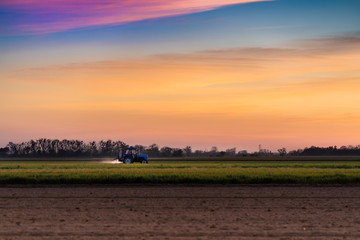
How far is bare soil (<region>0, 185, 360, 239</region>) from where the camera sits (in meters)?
12.6

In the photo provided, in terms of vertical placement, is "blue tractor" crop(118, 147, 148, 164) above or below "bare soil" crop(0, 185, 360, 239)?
above

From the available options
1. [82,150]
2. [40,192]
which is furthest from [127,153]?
[82,150]

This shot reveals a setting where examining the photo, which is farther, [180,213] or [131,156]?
[131,156]

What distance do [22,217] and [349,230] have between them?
34.9 feet

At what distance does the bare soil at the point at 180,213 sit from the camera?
41.4ft

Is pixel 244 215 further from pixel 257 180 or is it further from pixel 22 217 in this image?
pixel 257 180

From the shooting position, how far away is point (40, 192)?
80.2ft

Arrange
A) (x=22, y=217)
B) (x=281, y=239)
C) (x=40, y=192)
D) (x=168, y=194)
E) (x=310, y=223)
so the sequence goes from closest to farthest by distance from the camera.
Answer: (x=281, y=239) → (x=310, y=223) → (x=22, y=217) → (x=168, y=194) → (x=40, y=192)

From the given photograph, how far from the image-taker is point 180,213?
641 inches

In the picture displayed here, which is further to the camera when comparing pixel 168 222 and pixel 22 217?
pixel 22 217

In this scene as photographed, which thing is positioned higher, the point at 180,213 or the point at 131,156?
the point at 131,156

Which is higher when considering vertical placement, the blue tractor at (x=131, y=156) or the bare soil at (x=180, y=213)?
the blue tractor at (x=131, y=156)

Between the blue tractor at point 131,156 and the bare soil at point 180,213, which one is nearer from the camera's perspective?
the bare soil at point 180,213

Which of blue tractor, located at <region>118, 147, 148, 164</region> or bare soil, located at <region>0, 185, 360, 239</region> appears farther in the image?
blue tractor, located at <region>118, 147, 148, 164</region>
